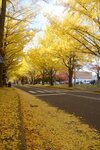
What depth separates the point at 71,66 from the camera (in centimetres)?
2327

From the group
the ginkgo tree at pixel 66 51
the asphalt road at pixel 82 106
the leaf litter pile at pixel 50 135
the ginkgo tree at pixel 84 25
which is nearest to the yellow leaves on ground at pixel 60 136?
the leaf litter pile at pixel 50 135

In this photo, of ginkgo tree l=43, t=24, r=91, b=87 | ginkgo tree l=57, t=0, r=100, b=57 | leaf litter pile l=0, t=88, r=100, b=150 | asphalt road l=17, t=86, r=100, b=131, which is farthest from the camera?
ginkgo tree l=43, t=24, r=91, b=87

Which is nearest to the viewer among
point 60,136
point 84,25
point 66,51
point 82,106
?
point 60,136

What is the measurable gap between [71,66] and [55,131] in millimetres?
19758

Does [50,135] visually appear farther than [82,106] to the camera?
No

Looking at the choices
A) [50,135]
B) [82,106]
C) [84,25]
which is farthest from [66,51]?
[50,135]

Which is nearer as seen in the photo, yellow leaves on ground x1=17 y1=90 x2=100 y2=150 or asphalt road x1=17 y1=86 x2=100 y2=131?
yellow leaves on ground x1=17 y1=90 x2=100 y2=150

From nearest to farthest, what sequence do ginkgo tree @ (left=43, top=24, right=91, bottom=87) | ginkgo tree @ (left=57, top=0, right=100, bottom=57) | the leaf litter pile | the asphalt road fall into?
1. the leaf litter pile
2. the asphalt road
3. ginkgo tree @ (left=57, top=0, right=100, bottom=57)
4. ginkgo tree @ (left=43, top=24, right=91, bottom=87)

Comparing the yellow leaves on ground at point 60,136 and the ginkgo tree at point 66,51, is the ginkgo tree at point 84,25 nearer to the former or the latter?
the ginkgo tree at point 66,51

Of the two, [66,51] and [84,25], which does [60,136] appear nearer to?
[84,25]

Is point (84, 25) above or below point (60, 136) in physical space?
above

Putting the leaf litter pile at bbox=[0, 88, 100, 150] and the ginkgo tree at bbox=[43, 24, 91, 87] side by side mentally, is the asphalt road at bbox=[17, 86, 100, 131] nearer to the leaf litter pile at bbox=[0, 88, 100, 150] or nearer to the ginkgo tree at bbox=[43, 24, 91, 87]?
the leaf litter pile at bbox=[0, 88, 100, 150]

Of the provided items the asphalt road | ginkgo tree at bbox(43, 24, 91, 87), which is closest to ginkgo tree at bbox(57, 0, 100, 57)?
ginkgo tree at bbox(43, 24, 91, 87)

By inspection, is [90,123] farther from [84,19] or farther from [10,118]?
[84,19]
